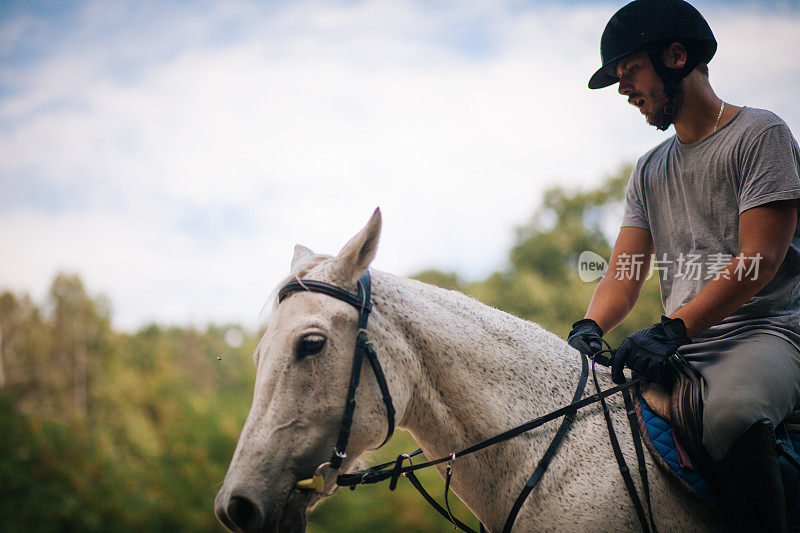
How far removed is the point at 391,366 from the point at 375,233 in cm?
57

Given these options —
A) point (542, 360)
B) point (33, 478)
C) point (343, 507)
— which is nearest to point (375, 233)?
point (542, 360)

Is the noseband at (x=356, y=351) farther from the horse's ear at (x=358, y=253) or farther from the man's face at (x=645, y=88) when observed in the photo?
the man's face at (x=645, y=88)

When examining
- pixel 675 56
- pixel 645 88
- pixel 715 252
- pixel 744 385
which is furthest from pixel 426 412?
pixel 675 56

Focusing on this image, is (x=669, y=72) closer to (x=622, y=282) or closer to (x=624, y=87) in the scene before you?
(x=624, y=87)

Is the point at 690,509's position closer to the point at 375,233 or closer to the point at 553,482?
the point at 553,482

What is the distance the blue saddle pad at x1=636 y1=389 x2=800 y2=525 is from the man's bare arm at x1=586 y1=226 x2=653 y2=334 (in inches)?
33.1

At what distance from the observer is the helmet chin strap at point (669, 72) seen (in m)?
2.71

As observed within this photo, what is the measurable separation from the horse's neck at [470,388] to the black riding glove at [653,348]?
0.28m

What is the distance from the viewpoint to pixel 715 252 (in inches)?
105

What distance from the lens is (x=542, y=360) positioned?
2494 mm

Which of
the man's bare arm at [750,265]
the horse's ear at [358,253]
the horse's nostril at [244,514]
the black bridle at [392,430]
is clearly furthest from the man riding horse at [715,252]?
the horse's nostril at [244,514]

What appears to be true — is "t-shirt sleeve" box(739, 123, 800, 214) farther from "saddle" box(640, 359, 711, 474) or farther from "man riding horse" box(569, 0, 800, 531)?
"saddle" box(640, 359, 711, 474)

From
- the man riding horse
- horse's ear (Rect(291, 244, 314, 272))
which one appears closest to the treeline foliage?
horse's ear (Rect(291, 244, 314, 272))

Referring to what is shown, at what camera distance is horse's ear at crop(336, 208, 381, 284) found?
225cm
